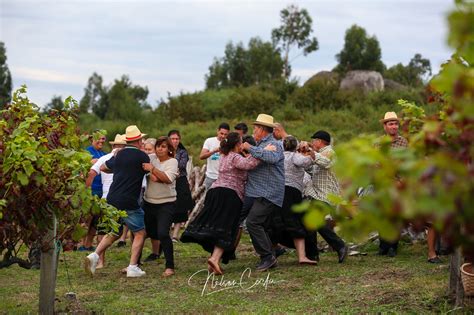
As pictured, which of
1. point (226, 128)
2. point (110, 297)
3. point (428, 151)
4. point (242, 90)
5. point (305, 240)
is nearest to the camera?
point (428, 151)

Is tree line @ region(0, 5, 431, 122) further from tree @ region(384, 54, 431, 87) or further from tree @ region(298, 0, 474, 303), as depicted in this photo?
tree @ region(298, 0, 474, 303)

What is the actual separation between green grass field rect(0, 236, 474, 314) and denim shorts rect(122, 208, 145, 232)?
2.11 feet

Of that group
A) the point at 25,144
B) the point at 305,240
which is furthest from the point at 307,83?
the point at 25,144

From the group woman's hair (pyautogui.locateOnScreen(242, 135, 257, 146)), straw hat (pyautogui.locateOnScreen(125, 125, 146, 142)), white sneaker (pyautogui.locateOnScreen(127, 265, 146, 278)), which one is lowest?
white sneaker (pyautogui.locateOnScreen(127, 265, 146, 278))

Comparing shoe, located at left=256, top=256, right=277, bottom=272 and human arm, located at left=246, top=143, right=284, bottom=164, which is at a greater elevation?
human arm, located at left=246, top=143, right=284, bottom=164

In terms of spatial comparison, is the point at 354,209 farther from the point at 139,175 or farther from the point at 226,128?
the point at 226,128

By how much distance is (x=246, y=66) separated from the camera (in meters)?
48.0

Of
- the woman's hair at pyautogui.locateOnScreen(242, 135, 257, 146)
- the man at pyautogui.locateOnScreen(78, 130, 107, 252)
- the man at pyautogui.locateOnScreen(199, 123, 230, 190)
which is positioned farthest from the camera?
the man at pyautogui.locateOnScreen(199, 123, 230, 190)

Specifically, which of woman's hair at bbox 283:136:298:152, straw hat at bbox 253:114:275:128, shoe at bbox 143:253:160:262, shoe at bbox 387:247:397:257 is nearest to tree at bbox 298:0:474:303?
straw hat at bbox 253:114:275:128

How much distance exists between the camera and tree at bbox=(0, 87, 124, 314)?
21.0ft

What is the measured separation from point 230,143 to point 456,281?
3531 millimetres

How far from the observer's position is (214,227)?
1012cm

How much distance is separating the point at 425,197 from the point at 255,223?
7.92 meters

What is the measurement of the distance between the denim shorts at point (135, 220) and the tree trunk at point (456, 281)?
4212 millimetres
